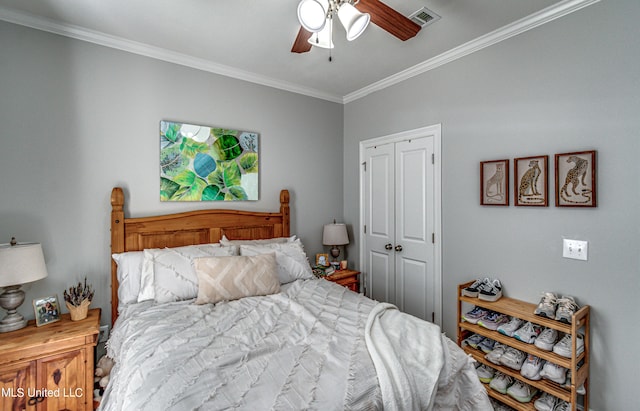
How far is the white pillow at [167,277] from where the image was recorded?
2.02 meters

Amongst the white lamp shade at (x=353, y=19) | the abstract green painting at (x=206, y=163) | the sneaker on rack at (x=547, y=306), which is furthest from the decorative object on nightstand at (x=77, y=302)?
the sneaker on rack at (x=547, y=306)

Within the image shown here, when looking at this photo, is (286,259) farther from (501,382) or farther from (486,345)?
(501,382)

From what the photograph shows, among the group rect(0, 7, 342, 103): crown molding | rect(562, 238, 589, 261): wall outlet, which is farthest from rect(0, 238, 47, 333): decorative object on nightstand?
rect(562, 238, 589, 261): wall outlet

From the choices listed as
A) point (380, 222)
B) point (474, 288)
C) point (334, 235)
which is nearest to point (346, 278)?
point (334, 235)

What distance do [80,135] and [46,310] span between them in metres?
1.22

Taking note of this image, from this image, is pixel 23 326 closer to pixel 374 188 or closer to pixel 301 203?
pixel 301 203

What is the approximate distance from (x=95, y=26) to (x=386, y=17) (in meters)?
2.05

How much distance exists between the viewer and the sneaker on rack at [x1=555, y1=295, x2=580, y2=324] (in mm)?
1742

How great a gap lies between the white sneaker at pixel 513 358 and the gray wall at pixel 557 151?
37cm

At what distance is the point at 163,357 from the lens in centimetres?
129

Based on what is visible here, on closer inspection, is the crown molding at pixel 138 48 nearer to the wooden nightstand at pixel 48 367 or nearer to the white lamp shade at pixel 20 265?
the white lamp shade at pixel 20 265

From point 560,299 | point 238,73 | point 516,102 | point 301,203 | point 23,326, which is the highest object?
point 238,73

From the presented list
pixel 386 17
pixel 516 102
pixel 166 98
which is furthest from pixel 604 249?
pixel 166 98

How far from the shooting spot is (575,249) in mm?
1906
